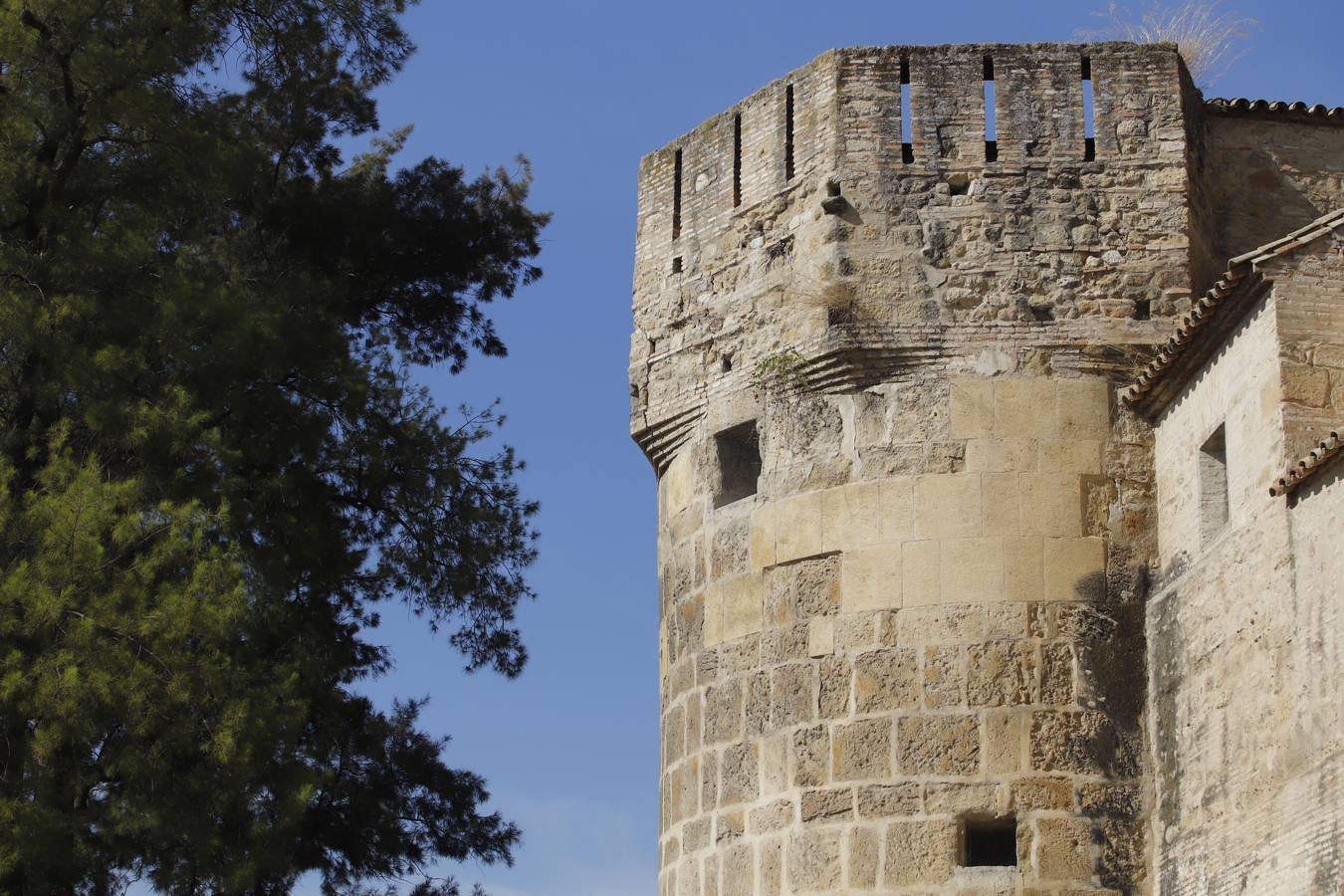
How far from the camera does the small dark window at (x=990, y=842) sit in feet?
34.2

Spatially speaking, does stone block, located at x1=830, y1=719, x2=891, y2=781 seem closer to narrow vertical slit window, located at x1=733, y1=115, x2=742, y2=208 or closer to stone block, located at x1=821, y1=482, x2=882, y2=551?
stone block, located at x1=821, y1=482, x2=882, y2=551

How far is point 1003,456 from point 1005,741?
1469 millimetres

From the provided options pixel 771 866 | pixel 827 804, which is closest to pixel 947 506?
pixel 827 804

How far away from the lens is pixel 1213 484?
412 inches

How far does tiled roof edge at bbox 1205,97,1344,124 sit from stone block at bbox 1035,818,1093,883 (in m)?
4.21

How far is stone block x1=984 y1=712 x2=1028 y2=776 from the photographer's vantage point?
412 inches

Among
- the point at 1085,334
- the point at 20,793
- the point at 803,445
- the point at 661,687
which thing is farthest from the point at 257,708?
the point at 1085,334

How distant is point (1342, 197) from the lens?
12047 millimetres

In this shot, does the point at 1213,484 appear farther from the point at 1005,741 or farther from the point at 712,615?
the point at 712,615

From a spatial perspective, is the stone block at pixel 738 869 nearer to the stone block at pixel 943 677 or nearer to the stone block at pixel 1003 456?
the stone block at pixel 943 677

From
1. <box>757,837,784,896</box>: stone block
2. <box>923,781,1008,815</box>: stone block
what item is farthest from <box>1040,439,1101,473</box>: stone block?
<box>757,837,784,896</box>: stone block

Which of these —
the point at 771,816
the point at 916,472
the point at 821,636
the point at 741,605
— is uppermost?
the point at 916,472

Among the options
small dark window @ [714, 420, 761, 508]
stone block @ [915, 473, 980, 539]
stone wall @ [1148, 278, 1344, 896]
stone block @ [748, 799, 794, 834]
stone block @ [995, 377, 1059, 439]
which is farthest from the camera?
small dark window @ [714, 420, 761, 508]

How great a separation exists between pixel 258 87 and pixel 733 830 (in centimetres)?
617
